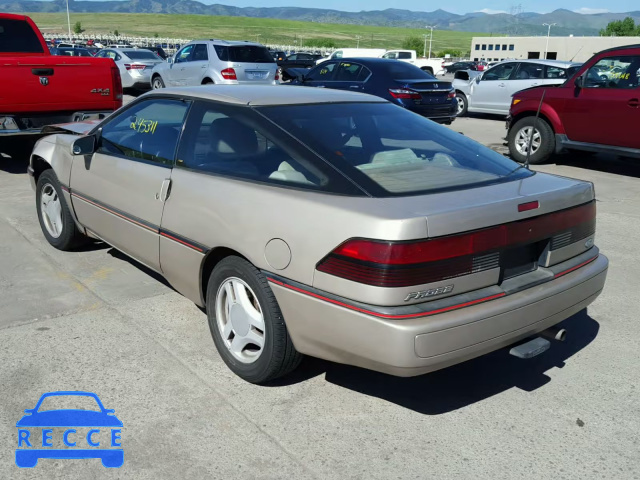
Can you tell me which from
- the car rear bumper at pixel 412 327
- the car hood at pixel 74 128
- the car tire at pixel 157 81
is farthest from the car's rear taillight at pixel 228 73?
the car rear bumper at pixel 412 327

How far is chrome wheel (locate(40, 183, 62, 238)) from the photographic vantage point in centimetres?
548

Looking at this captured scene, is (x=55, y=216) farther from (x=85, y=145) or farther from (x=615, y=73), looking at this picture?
(x=615, y=73)

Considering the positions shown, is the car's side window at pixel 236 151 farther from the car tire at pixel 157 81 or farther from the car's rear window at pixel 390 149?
the car tire at pixel 157 81

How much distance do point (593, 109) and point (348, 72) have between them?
5522 mm

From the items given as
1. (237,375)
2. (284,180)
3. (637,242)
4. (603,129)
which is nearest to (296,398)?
(237,375)

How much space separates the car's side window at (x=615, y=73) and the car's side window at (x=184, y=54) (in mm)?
12137

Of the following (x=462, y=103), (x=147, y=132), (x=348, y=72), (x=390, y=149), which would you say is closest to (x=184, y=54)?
(x=348, y=72)

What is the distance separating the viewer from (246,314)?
3.40 meters

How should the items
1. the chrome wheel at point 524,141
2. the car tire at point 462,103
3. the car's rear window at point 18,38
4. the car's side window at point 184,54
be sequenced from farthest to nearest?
the car's side window at point 184,54
the car tire at point 462,103
the chrome wheel at point 524,141
the car's rear window at point 18,38

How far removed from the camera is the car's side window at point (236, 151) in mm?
3287

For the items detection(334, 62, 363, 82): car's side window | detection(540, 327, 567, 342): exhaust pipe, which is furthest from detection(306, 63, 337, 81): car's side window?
detection(540, 327, 567, 342): exhaust pipe

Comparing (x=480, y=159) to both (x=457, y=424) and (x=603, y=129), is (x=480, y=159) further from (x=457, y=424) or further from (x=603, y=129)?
(x=603, y=129)

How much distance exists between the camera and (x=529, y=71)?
1608 centimetres

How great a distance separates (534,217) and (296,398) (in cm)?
151
